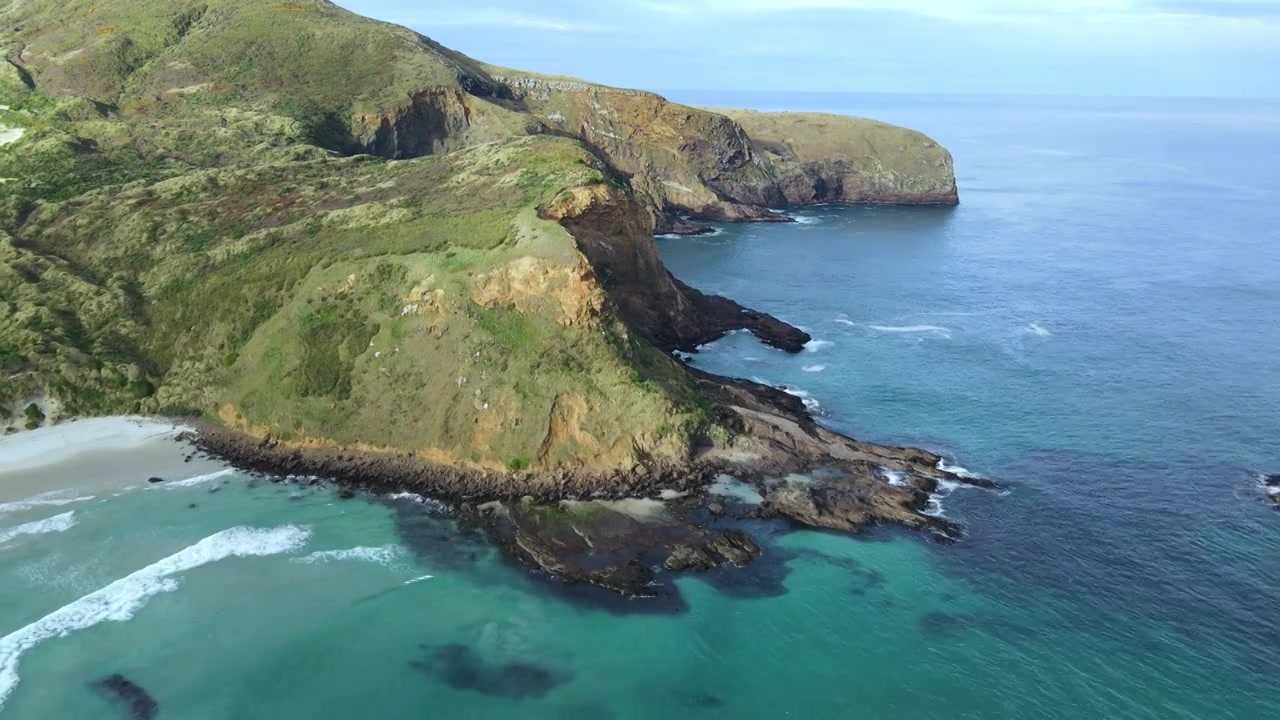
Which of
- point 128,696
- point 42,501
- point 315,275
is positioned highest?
point 315,275

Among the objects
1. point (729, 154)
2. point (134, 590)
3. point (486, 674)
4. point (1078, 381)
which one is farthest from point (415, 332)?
point (729, 154)

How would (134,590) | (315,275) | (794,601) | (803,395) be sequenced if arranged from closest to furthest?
(134,590) < (794,601) < (315,275) < (803,395)

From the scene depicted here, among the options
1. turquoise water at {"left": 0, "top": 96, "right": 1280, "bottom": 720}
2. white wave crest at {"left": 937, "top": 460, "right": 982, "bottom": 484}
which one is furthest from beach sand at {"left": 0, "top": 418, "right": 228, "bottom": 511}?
white wave crest at {"left": 937, "top": 460, "right": 982, "bottom": 484}

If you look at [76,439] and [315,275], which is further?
[315,275]

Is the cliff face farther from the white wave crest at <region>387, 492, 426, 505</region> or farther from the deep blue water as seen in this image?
the white wave crest at <region>387, 492, 426, 505</region>

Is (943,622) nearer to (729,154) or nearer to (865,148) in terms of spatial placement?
(729,154)

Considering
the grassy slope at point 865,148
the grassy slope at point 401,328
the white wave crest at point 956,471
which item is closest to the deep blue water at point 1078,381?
the white wave crest at point 956,471

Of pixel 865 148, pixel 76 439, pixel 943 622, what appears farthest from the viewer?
pixel 865 148

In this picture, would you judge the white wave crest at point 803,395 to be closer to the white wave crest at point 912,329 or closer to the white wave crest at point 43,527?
the white wave crest at point 912,329
